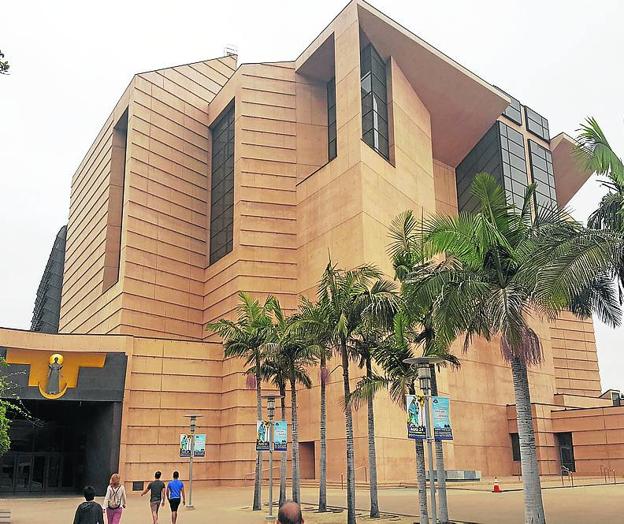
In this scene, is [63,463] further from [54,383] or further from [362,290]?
[362,290]

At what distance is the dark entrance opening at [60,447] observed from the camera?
1649 inches

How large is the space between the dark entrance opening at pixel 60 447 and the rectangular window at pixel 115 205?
13.0m

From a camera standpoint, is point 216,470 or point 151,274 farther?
point 151,274

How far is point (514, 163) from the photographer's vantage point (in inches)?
2270

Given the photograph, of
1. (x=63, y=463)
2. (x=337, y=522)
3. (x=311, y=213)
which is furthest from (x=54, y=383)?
(x=337, y=522)

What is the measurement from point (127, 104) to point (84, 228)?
15.4 meters

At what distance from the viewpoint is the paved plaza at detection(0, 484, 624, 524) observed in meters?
20.5

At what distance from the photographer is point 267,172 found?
50.8 meters

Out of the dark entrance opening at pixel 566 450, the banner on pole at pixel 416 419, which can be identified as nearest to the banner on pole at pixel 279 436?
the banner on pole at pixel 416 419

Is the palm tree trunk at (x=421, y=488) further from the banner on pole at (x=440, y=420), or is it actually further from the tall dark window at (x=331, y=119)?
the tall dark window at (x=331, y=119)

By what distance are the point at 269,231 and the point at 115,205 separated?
1691 centimetres

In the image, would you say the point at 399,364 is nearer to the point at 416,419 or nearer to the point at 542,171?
the point at 416,419

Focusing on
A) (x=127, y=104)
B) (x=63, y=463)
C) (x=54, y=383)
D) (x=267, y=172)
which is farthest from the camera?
(x=127, y=104)

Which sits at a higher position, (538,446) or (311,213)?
(311,213)
